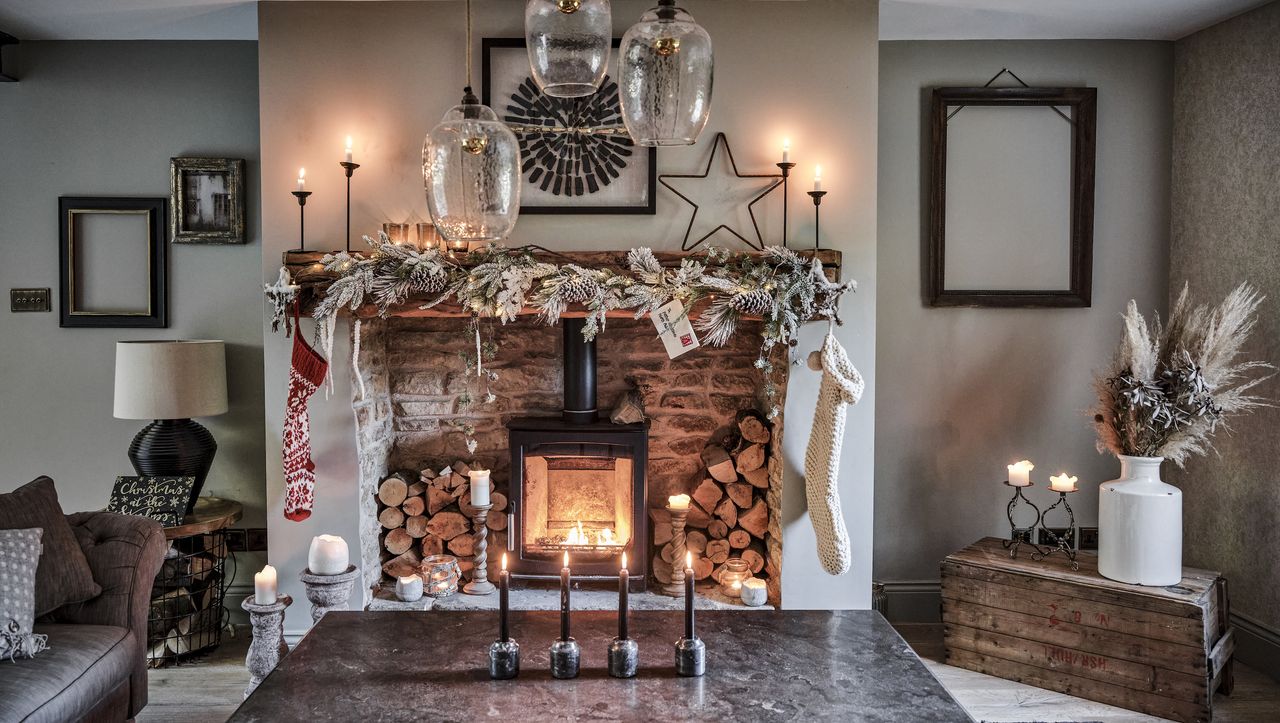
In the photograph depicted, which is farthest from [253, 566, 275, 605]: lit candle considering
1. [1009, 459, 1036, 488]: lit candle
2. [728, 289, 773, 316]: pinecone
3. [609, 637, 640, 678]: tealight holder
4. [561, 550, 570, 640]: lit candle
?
[1009, 459, 1036, 488]: lit candle

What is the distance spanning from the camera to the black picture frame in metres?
3.63

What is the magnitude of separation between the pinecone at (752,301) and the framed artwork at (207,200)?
2.23 metres

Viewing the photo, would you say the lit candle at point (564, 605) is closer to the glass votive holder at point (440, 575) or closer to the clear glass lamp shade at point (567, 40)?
the clear glass lamp shade at point (567, 40)

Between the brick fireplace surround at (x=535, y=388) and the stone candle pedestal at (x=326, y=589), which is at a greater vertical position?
the brick fireplace surround at (x=535, y=388)

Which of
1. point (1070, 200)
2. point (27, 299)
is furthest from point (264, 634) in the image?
point (1070, 200)

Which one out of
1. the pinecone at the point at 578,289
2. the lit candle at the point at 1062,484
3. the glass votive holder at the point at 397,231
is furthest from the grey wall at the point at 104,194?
the lit candle at the point at 1062,484

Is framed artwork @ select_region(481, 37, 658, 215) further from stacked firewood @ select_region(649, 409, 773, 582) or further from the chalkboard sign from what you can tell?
the chalkboard sign

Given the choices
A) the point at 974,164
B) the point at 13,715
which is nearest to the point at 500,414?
the point at 13,715

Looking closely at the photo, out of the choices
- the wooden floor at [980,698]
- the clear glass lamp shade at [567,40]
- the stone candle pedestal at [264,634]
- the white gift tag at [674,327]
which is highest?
the clear glass lamp shade at [567,40]

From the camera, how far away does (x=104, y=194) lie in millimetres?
3648

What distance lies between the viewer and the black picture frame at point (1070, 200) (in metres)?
3.63

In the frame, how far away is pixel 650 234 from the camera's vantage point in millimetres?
3213

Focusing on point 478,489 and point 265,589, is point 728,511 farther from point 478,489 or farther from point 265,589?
point 265,589

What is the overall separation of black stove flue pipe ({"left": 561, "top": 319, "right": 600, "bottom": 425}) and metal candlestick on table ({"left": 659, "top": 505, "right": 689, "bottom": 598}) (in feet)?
1.69
